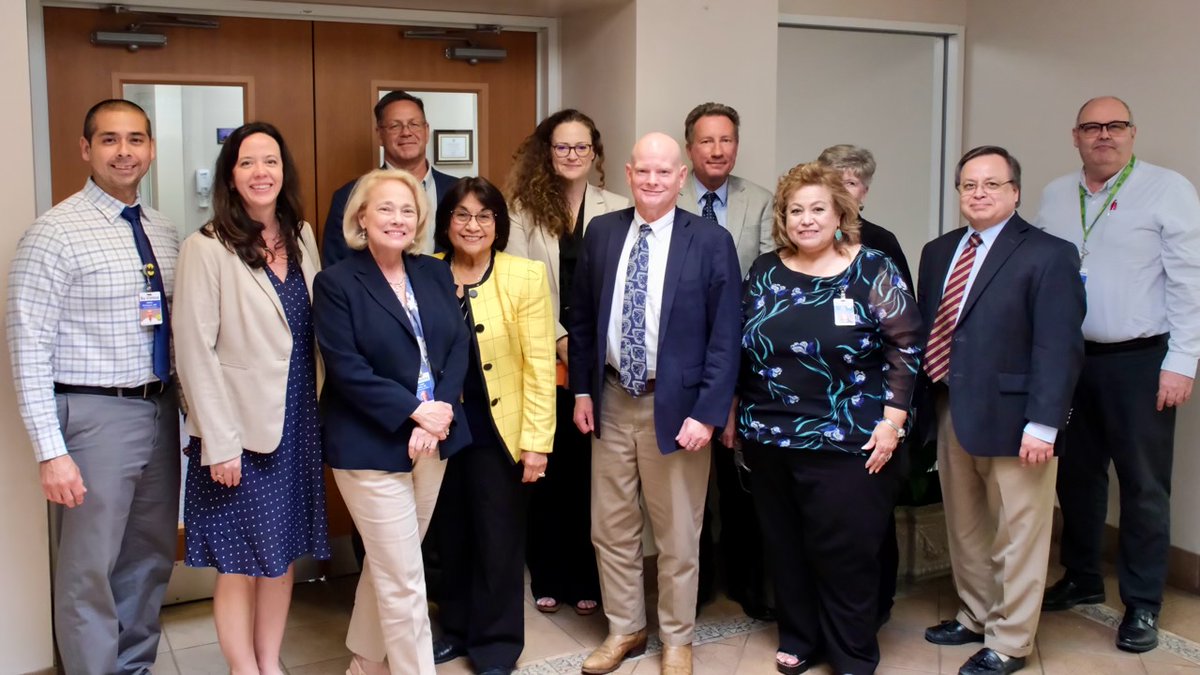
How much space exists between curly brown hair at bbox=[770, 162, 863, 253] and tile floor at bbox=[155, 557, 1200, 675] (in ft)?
4.31

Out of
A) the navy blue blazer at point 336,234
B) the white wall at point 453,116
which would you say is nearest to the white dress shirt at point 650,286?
the navy blue blazer at point 336,234

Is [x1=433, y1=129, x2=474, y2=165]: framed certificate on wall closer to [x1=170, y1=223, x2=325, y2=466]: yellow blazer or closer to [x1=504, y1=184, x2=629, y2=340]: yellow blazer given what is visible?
[x1=504, y1=184, x2=629, y2=340]: yellow blazer

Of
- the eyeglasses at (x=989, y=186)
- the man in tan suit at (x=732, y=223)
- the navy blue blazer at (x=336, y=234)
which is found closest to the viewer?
the eyeglasses at (x=989, y=186)

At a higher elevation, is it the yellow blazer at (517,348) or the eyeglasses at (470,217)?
the eyeglasses at (470,217)

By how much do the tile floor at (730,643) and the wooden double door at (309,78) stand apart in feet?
1.87

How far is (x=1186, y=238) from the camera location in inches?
136

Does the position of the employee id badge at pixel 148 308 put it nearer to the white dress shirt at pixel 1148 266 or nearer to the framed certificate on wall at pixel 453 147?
the framed certificate on wall at pixel 453 147

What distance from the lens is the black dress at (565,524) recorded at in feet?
12.1

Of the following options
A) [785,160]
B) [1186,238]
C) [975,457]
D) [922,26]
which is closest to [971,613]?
[975,457]

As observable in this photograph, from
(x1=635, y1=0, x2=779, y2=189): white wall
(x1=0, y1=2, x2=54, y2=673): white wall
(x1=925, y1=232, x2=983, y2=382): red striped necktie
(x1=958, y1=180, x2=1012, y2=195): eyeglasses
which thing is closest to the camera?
(x1=0, y1=2, x2=54, y2=673): white wall

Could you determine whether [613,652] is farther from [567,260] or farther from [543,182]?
[543,182]

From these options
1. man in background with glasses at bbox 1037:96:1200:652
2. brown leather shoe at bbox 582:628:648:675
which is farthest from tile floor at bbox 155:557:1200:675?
man in background with glasses at bbox 1037:96:1200:652

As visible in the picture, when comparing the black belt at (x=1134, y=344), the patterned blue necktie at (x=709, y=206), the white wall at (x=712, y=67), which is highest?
the white wall at (x=712, y=67)

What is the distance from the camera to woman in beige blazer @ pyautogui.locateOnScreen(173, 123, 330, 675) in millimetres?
2684
